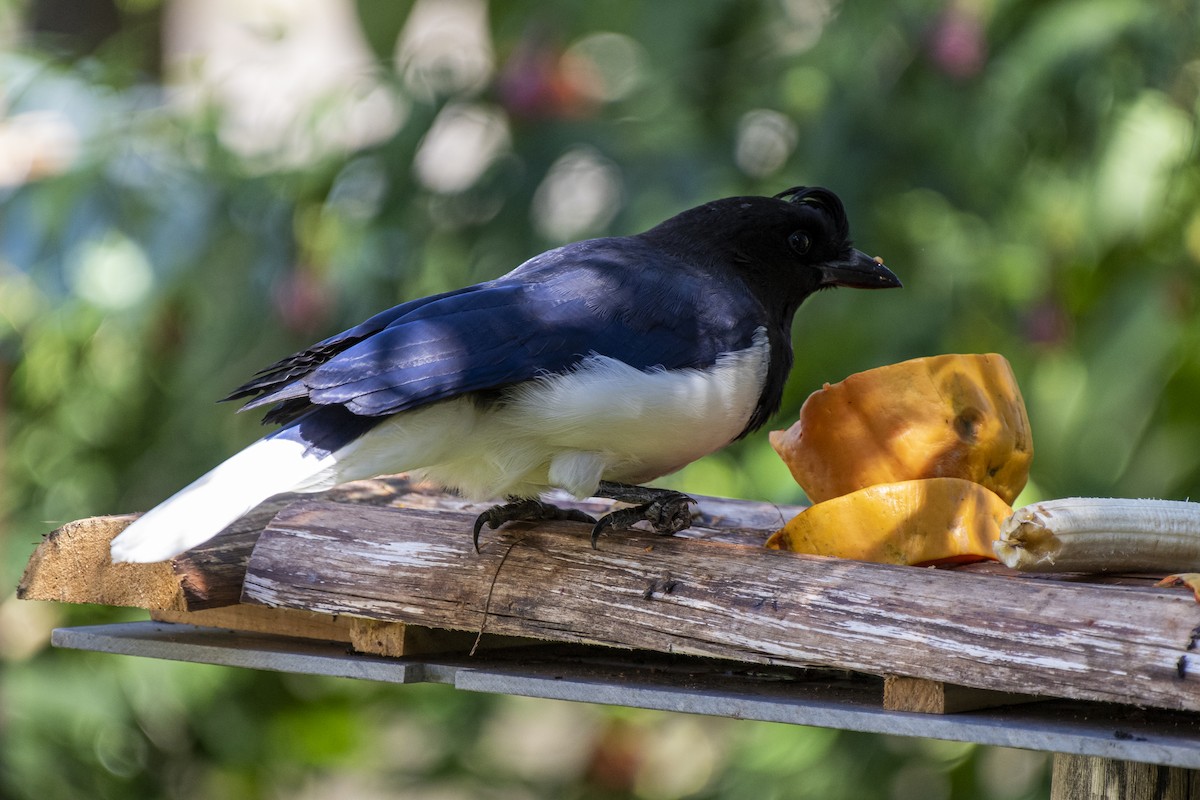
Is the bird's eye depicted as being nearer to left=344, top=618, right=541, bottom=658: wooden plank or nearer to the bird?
the bird

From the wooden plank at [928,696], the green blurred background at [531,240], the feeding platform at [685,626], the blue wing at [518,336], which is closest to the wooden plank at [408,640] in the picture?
the feeding platform at [685,626]

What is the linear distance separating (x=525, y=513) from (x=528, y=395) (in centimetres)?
32

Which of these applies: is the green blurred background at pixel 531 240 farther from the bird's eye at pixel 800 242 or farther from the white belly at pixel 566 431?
the white belly at pixel 566 431

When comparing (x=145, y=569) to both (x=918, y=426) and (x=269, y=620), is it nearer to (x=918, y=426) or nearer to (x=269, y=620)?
(x=269, y=620)

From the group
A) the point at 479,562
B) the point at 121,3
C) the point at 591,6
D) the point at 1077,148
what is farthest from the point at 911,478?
the point at 121,3

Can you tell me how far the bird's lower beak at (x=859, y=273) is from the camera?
3.47 meters

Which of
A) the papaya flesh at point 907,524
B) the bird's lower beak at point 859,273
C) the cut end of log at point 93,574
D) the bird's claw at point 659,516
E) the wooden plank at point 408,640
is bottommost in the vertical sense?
the wooden plank at point 408,640

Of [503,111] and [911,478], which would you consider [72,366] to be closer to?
[503,111]

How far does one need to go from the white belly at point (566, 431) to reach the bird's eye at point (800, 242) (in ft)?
1.81

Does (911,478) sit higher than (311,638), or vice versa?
(911,478)

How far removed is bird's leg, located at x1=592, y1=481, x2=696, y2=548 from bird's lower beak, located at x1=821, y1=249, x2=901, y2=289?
2.95ft

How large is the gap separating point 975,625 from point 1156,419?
8.64 ft

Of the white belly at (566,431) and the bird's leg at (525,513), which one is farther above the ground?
the white belly at (566,431)

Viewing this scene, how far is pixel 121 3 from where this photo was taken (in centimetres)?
710
